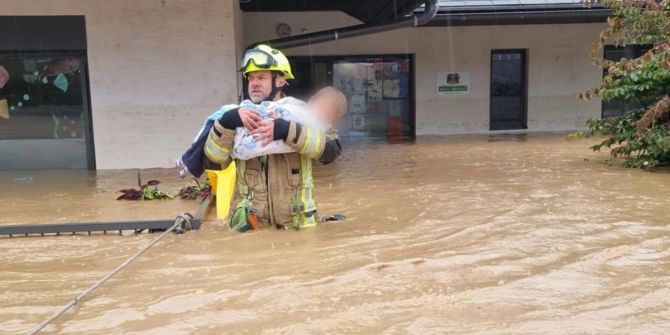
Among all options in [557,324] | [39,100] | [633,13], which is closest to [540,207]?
[557,324]

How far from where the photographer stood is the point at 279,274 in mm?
3965

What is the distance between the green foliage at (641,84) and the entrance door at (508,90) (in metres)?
6.88

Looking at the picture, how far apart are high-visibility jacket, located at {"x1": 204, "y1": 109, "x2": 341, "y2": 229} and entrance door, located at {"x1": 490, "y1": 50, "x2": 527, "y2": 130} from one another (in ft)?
38.8

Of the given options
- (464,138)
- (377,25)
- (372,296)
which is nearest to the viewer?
(372,296)

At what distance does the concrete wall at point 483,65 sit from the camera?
15.1 meters

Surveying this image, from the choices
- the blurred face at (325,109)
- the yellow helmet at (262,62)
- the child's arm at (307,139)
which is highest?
the yellow helmet at (262,62)

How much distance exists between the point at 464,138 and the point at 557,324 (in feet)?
37.7

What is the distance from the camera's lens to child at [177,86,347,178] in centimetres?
464

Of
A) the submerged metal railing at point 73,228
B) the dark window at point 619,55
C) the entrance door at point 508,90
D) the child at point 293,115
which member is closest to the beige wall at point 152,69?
the submerged metal railing at point 73,228

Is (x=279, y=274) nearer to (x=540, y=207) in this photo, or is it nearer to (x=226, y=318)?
(x=226, y=318)

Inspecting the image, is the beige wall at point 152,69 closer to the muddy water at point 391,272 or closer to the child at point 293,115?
the muddy water at point 391,272

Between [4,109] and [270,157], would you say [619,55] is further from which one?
[4,109]

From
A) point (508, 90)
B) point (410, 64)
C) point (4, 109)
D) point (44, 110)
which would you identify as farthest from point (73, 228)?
point (508, 90)

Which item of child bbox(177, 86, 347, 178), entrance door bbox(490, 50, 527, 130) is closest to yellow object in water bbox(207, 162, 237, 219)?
child bbox(177, 86, 347, 178)
